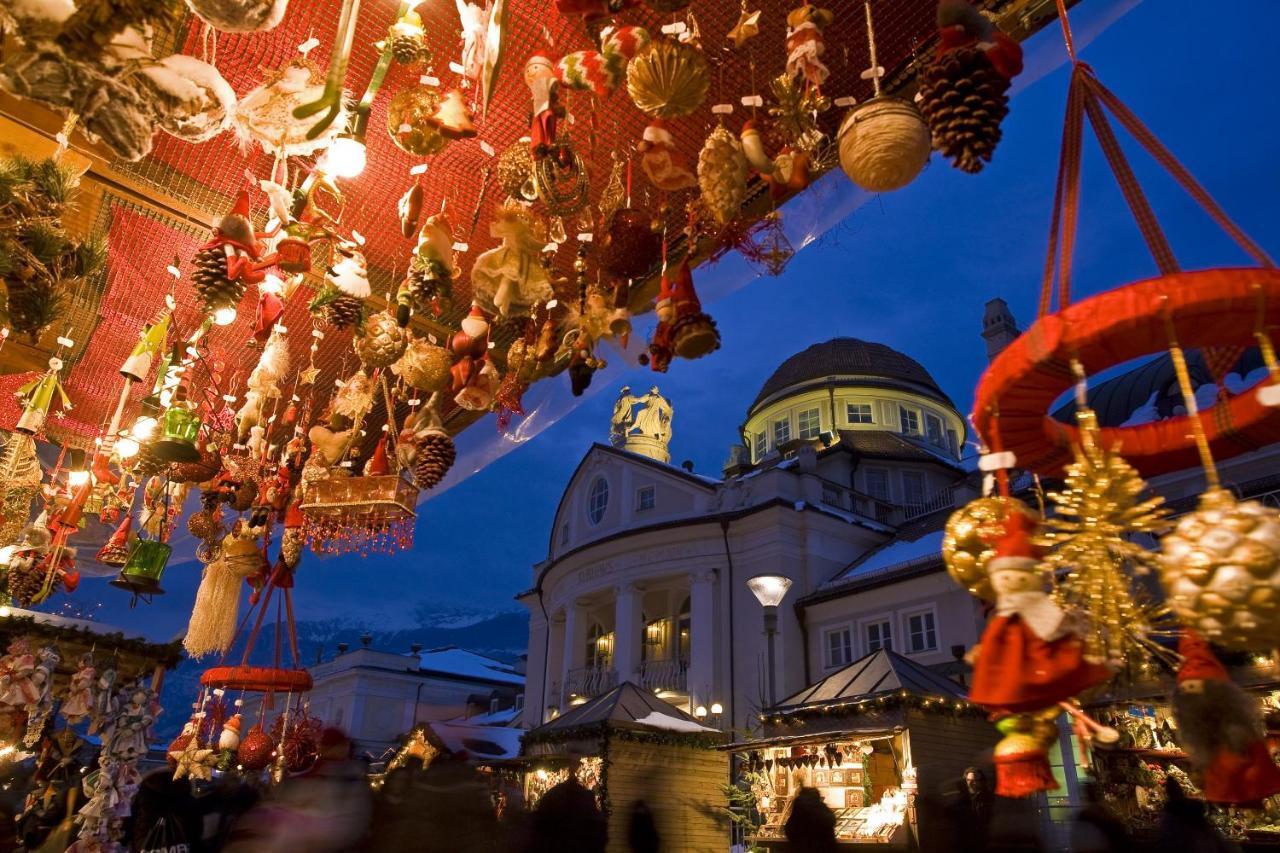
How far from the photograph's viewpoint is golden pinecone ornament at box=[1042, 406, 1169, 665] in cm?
228

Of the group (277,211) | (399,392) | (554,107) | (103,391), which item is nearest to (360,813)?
(399,392)

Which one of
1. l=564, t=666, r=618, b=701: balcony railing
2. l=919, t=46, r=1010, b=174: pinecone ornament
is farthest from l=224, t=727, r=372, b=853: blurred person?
l=564, t=666, r=618, b=701: balcony railing

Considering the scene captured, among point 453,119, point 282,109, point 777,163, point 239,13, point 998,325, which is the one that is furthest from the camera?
point 998,325

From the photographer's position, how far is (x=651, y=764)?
10961 mm

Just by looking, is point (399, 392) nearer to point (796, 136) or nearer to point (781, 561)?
point (796, 136)

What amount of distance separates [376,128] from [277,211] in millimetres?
1204

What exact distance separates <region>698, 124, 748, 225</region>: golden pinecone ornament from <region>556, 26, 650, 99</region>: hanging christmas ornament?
54 centimetres

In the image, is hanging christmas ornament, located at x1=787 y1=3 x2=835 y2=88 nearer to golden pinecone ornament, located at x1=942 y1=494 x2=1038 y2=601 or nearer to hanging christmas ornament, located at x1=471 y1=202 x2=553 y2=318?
hanging christmas ornament, located at x1=471 y1=202 x2=553 y2=318

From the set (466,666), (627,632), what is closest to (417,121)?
(627,632)

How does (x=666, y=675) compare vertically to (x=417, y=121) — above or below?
below

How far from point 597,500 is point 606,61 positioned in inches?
1035

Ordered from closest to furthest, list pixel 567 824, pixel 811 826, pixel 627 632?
1. pixel 567 824
2. pixel 811 826
3. pixel 627 632

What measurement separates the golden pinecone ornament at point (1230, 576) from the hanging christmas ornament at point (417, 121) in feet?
10.6

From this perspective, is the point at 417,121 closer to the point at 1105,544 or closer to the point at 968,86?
the point at 968,86
